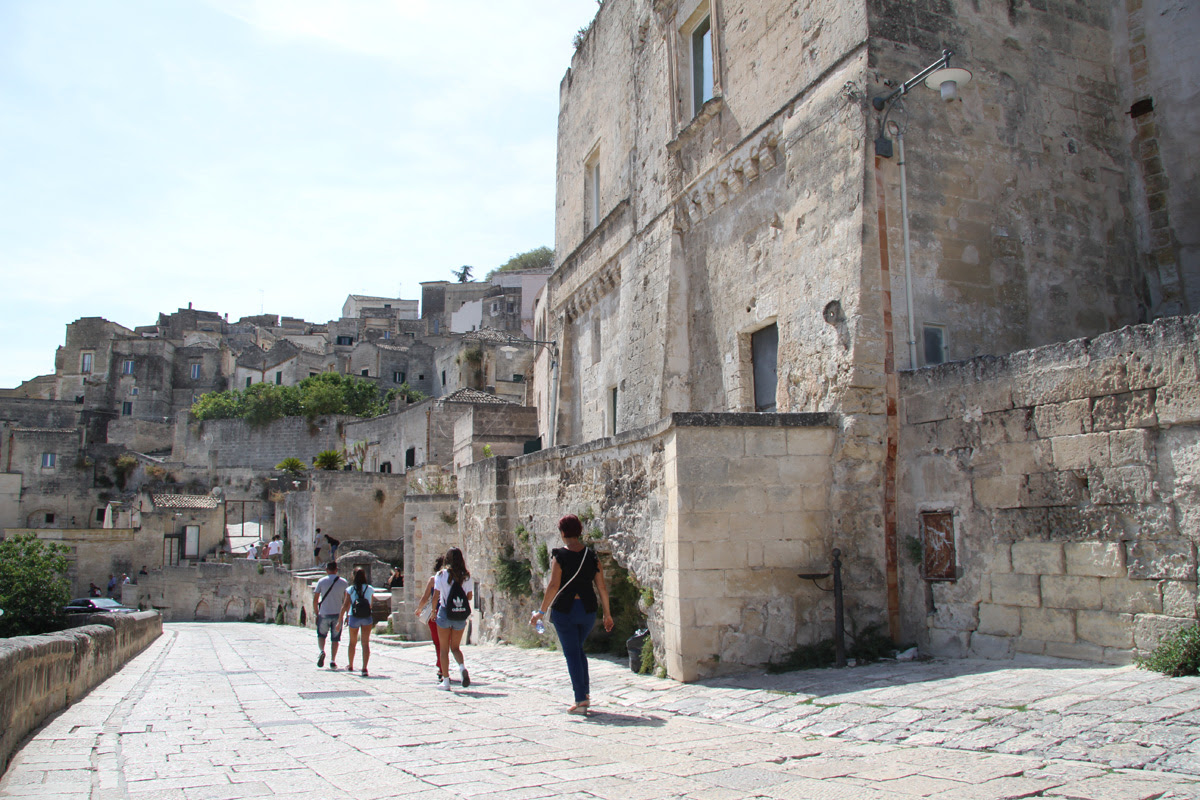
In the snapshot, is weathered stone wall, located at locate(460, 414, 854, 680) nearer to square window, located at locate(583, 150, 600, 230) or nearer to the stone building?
the stone building

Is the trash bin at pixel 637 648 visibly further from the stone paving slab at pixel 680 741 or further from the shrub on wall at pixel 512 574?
the shrub on wall at pixel 512 574

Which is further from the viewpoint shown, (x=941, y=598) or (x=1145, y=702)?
(x=941, y=598)

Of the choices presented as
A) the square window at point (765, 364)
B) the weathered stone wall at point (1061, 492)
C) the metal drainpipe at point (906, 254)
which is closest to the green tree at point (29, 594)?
the square window at point (765, 364)

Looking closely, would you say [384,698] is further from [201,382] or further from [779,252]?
[201,382]

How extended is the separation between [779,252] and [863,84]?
228 cm

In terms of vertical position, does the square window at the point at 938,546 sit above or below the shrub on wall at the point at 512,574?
above

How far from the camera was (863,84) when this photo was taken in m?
8.77

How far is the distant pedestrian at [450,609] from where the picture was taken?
8.53 m

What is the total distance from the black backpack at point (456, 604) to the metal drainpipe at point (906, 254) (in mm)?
4991

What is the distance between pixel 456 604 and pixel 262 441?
4575 centimetres

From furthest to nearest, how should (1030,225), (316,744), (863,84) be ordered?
(1030,225), (863,84), (316,744)

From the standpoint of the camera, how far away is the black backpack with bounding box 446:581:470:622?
860cm

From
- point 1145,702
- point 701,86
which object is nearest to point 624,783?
point 1145,702

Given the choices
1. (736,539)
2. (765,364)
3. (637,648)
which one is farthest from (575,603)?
(765,364)
